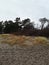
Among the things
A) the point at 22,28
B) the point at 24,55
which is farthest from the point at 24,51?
the point at 22,28

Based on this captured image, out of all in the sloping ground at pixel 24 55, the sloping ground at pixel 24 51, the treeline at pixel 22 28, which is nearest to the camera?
the sloping ground at pixel 24 55

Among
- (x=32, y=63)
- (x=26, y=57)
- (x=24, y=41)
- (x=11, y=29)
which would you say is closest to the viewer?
(x=32, y=63)

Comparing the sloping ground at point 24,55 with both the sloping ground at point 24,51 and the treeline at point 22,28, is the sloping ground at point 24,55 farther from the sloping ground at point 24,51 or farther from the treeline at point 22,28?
the treeline at point 22,28

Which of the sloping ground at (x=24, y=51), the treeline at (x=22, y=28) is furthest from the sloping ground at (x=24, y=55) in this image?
the treeline at (x=22, y=28)

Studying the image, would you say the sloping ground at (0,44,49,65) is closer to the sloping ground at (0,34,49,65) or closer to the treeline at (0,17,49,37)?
the sloping ground at (0,34,49,65)

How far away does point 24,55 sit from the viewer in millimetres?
13484

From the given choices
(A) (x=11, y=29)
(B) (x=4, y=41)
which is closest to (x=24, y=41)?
(B) (x=4, y=41)

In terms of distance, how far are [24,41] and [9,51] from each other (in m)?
2.70

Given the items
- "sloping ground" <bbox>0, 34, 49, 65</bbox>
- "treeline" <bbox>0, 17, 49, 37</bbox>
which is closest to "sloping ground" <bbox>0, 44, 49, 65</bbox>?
"sloping ground" <bbox>0, 34, 49, 65</bbox>

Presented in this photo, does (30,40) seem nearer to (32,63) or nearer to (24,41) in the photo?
(24,41)

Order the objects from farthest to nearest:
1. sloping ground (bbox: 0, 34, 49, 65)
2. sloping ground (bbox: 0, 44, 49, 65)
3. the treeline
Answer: the treeline
sloping ground (bbox: 0, 34, 49, 65)
sloping ground (bbox: 0, 44, 49, 65)

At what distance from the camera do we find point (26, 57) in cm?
1312

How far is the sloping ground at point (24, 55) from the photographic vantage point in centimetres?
1234

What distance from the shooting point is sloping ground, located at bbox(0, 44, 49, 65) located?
40.5 ft
